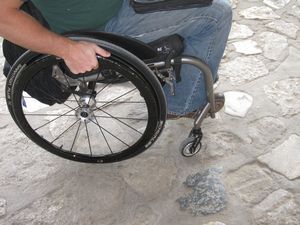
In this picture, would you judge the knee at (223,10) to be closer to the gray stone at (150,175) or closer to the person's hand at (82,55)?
the person's hand at (82,55)

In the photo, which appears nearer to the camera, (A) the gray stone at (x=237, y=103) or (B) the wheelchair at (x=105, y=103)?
(B) the wheelchair at (x=105, y=103)

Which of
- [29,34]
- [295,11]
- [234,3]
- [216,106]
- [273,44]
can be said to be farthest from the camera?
[234,3]

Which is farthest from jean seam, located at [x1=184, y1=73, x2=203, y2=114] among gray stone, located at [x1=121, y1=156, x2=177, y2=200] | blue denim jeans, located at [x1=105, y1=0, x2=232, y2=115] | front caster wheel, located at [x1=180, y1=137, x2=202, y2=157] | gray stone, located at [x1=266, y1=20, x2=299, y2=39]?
gray stone, located at [x1=266, y1=20, x2=299, y2=39]

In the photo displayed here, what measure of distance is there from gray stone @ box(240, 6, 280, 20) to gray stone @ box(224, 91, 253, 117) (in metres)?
0.66

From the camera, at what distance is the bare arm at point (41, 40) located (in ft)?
3.13

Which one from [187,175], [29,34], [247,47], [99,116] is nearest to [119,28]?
[29,34]

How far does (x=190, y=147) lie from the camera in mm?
1458

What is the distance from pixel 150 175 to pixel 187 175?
141 mm

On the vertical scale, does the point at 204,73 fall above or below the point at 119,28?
below

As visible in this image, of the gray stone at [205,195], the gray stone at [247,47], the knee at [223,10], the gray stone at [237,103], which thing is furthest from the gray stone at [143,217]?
the gray stone at [247,47]

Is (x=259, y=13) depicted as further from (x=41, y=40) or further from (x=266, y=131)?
(x=41, y=40)

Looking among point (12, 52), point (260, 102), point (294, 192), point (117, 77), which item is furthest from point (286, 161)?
point (12, 52)

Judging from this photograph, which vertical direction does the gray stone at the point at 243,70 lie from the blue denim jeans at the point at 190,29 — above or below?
below

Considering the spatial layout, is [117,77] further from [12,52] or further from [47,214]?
[47,214]
